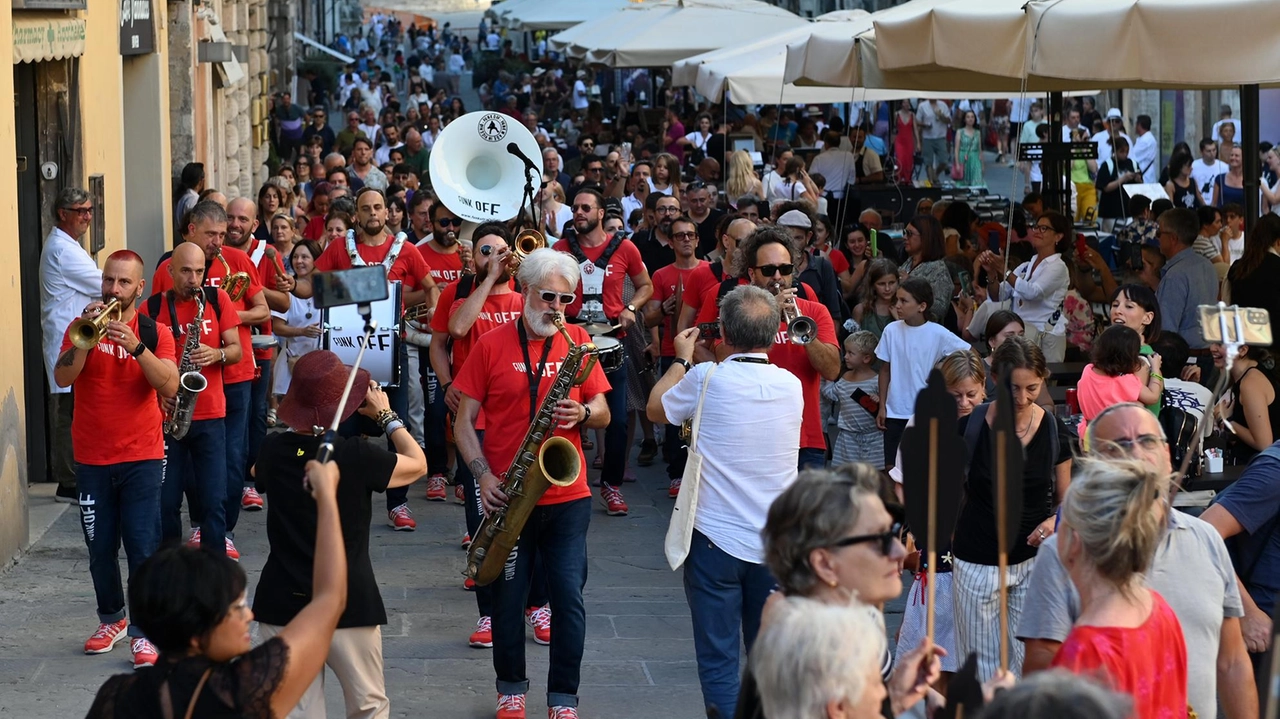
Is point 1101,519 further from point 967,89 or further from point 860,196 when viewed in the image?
point 860,196

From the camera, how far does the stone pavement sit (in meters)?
6.34

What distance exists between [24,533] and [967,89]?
27.5 feet

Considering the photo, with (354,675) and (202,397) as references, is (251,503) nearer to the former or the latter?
(202,397)

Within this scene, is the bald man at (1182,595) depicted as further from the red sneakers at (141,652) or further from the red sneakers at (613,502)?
the red sneakers at (613,502)

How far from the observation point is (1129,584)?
3.45 metres

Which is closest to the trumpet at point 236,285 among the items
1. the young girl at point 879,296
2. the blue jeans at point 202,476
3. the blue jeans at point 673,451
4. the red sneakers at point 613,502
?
the blue jeans at point 202,476

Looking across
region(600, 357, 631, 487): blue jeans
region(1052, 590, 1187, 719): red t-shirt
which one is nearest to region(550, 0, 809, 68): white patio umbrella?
region(600, 357, 631, 487): blue jeans

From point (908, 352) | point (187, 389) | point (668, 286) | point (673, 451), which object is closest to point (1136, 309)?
point (908, 352)

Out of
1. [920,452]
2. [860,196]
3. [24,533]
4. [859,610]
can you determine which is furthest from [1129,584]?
[860,196]

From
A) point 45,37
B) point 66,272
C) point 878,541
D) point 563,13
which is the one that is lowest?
point 878,541

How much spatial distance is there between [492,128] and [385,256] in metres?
1.42

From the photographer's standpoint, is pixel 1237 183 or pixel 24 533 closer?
pixel 24 533

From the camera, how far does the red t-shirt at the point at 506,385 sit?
19.6 ft

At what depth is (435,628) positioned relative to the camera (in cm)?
732
